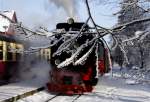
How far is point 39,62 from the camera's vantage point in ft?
82.3

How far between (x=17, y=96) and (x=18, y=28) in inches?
381

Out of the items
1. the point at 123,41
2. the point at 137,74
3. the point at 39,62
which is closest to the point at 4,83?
the point at 39,62

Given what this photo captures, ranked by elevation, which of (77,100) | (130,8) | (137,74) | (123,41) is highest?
(130,8)

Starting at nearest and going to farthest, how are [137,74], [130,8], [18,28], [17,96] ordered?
1. [18,28]
2. [130,8]
3. [137,74]
4. [17,96]

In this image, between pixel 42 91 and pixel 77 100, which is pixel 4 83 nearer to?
pixel 42 91

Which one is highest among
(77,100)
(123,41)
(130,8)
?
(130,8)

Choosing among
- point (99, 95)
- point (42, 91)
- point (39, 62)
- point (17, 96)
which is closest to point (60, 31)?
point (17, 96)

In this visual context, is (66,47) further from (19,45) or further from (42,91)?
(19,45)

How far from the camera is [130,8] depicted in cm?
611

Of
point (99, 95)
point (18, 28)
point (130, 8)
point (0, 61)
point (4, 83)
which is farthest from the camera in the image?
point (4, 83)

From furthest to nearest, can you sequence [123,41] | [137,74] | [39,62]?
[39,62] → [137,74] → [123,41]

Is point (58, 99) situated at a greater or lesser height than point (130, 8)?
lesser

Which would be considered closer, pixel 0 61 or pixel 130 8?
pixel 130 8

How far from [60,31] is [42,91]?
1321 centimetres
